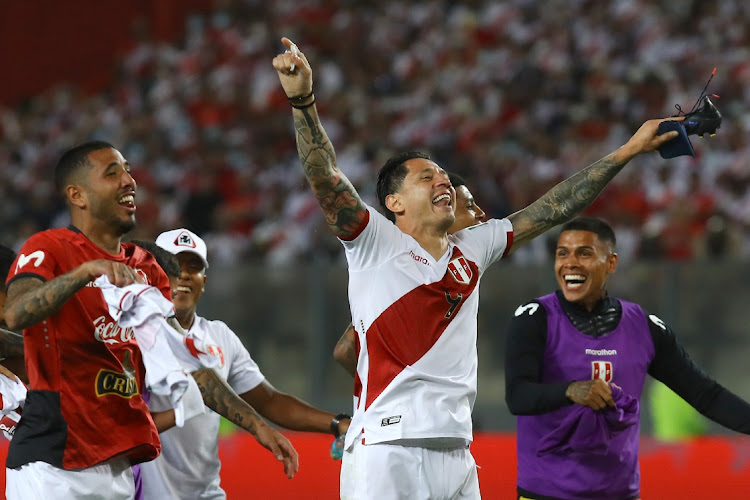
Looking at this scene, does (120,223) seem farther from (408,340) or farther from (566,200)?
(566,200)

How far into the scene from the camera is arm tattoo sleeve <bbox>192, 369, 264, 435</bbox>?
471 centimetres

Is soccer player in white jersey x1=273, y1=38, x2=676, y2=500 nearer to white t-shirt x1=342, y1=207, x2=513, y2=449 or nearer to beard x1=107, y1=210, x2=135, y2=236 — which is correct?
white t-shirt x1=342, y1=207, x2=513, y2=449

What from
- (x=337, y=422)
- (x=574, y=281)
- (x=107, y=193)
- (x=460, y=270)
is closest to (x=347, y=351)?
(x=337, y=422)

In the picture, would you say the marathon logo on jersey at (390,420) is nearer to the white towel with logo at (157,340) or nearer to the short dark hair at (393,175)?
the white towel with logo at (157,340)

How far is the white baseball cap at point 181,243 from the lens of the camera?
5391mm

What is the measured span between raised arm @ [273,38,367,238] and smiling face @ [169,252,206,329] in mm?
1358

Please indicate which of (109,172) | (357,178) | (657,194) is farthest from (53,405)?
(357,178)

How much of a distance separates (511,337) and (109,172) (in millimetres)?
1924

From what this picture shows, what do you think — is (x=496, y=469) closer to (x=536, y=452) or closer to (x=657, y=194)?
(x=536, y=452)

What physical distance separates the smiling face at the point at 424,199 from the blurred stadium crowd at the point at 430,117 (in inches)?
271

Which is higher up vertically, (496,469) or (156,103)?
(156,103)

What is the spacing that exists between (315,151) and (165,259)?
4.30 ft

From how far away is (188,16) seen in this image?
18922mm

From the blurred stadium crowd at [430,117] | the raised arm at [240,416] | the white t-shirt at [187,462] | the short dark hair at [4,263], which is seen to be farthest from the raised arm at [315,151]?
the blurred stadium crowd at [430,117]
